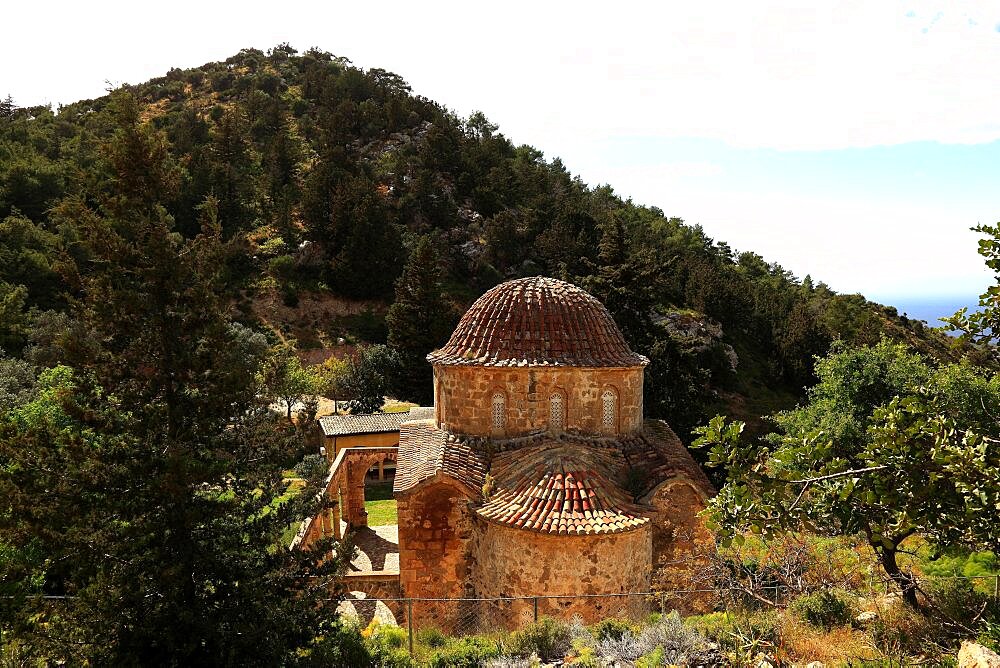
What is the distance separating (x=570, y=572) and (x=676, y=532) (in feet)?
9.29

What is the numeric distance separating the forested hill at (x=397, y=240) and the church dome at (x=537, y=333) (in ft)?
42.9

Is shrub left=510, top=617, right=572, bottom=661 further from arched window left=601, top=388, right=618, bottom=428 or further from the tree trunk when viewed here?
arched window left=601, top=388, right=618, bottom=428

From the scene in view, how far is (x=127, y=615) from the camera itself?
7.80 metres

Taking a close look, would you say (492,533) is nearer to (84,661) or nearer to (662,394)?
(84,661)

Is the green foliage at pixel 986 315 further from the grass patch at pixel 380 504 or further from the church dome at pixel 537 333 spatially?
the grass patch at pixel 380 504

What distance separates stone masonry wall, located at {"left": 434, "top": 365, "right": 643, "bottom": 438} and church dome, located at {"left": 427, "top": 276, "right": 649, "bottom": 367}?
0.26 m

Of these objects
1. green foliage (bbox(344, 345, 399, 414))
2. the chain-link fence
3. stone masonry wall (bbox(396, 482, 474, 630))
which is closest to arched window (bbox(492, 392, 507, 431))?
stone masonry wall (bbox(396, 482, 474, 630))

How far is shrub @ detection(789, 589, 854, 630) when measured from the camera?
8727mm

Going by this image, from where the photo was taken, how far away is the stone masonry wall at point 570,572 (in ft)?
37.5

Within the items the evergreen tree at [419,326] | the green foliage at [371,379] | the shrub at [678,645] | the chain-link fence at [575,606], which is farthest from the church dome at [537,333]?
the evergreen tree at [419,326]

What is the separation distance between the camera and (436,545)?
1316cm

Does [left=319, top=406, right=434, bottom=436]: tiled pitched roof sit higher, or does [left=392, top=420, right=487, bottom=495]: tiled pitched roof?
[left=392, top=420, right=487, bottom=495]: tiled pitched roof

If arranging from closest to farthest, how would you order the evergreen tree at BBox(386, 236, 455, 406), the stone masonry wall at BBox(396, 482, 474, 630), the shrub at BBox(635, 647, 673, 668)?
1. the shrub at BBox(635, 647, 673, 668)
2. the stone masonry wall at BBox(396, 482, 474, 630)
3. the evergreen tree at BBox(386, 236, 455, 406)

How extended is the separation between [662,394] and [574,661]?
65.6ft
